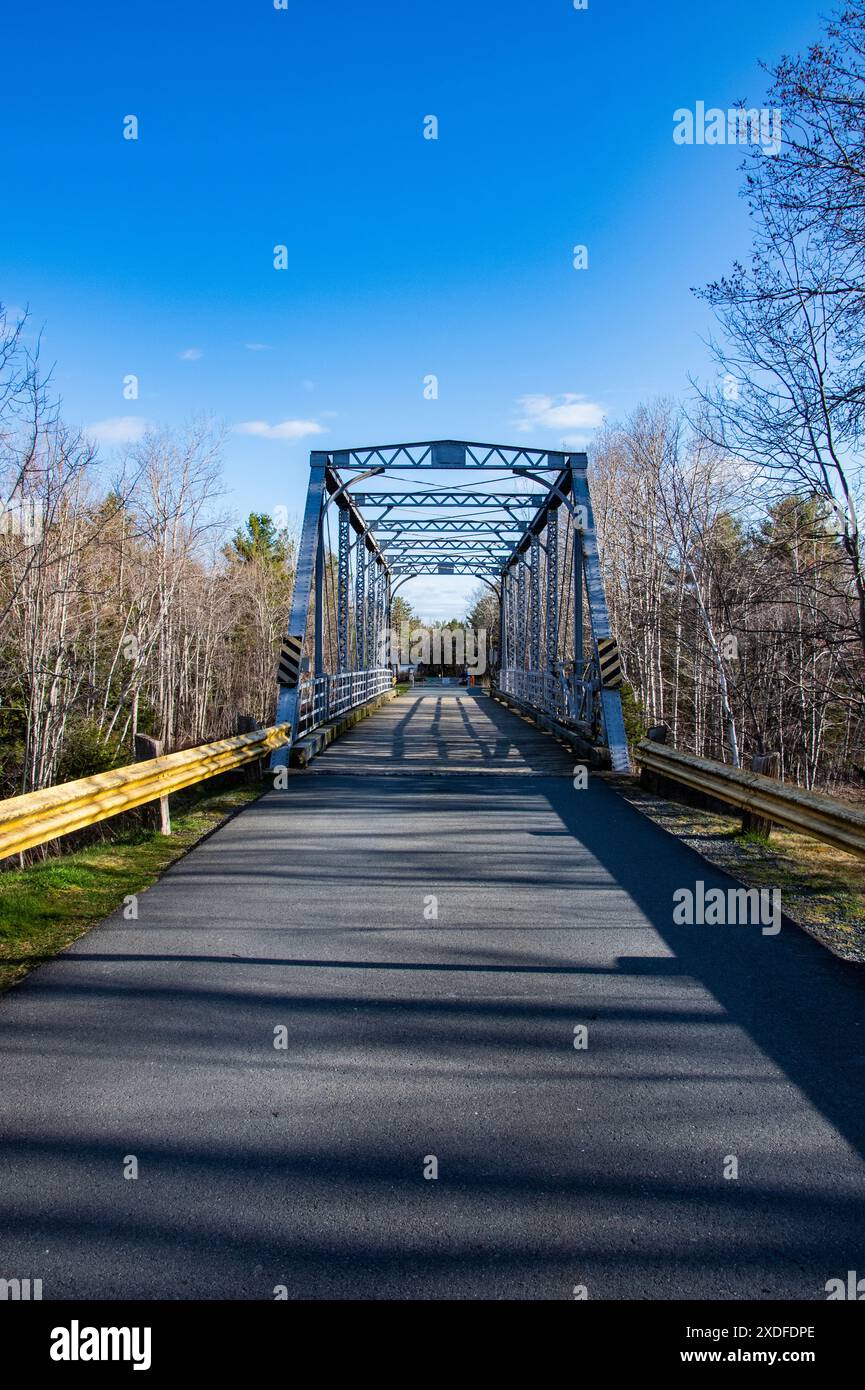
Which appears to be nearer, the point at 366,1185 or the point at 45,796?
Answer: the point at 366,1185

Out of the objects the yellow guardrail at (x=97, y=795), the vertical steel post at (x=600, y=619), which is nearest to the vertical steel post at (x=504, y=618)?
the vertical steel post at (x=600, y=619)

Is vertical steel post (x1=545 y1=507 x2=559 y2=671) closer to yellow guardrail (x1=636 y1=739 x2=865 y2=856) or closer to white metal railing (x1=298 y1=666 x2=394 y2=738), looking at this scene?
white metal railing (x1=298 y1=666 x2=394 y2=738)

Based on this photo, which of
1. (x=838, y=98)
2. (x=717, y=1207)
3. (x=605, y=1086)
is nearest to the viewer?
(x=717, y=1207)

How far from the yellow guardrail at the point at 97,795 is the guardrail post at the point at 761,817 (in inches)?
188

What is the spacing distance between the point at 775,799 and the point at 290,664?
7.77 meters

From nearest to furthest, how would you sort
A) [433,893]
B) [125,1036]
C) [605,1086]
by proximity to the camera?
[605,1086], [125,1036], [433,893]

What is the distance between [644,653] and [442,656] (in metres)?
60.9

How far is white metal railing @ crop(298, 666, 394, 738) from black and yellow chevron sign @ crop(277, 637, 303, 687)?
0.29 metres

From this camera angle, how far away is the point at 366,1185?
242 cm

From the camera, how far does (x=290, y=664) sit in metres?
12.5

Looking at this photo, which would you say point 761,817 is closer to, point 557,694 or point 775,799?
point 775,799

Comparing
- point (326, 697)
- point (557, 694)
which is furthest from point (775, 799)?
point (557, 694)
